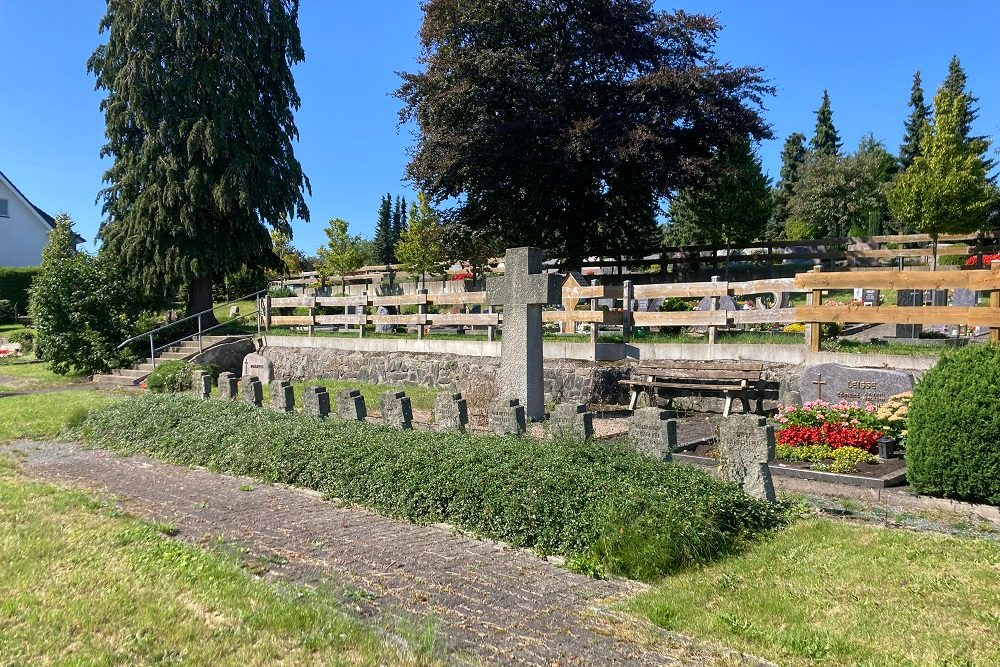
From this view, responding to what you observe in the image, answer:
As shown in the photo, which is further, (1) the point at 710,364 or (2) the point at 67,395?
(2) the point at 67,395

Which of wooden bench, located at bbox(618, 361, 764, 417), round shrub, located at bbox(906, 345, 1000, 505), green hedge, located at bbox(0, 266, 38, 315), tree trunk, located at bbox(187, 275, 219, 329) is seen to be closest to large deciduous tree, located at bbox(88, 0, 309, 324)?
tree trunk, located at bbox(187, 275, 219, 329)

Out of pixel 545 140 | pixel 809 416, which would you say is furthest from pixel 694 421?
pixel 545 140

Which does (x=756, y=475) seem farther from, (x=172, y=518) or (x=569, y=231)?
(x=569, y=231)

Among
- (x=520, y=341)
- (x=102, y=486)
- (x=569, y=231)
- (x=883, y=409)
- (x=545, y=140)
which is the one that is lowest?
(x=102, y=486)

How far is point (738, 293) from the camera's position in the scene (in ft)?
41.7

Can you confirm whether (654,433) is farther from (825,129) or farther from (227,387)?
(825,129)

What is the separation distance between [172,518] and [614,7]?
20599 millimetres

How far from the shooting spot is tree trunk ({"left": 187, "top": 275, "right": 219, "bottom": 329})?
26.0 m

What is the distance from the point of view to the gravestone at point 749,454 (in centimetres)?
609

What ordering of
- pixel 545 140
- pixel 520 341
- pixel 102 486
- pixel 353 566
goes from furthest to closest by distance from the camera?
pixel 545 140, pixel 520 341, pixel 102 486, pixel 353 566

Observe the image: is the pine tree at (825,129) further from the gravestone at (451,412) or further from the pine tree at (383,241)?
the gravestone at (451,412)

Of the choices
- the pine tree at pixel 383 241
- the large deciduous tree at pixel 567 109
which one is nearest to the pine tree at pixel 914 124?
the large deciduous tree at pixel 567 109

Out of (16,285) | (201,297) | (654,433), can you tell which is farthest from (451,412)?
(16,285)

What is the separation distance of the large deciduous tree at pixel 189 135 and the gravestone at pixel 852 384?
20060mm
